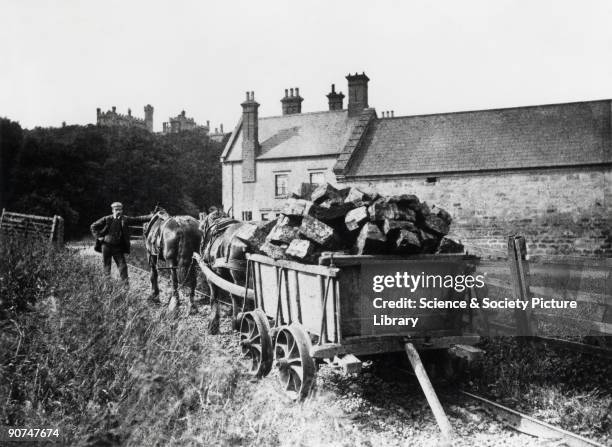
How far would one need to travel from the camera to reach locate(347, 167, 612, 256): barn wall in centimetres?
1964

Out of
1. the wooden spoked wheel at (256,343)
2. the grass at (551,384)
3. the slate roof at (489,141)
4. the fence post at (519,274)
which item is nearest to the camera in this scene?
the grass at (551,384)

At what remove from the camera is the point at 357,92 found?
100 ft

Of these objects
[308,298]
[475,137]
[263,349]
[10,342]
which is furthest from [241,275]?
[475,137]

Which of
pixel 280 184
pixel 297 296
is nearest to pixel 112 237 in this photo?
pixel 297 296

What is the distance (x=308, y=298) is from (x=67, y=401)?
7.86ft

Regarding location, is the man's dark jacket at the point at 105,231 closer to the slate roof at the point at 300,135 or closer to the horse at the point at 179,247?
the horse at the point at 179,247

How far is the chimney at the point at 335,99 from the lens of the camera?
3400 cm

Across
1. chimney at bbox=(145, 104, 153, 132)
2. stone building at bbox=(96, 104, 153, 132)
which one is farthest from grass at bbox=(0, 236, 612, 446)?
chimney at bbox=(145, 104, 153, 132)

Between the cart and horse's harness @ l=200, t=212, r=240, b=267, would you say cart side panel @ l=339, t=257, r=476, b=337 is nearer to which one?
the cart

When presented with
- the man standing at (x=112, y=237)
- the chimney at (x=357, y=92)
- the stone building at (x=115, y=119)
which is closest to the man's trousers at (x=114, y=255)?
the man standing at (x=112, y=237)

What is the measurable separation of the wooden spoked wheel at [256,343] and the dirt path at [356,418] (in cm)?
21

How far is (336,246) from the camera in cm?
505

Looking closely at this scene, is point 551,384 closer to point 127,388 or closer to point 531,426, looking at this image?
point 531,426

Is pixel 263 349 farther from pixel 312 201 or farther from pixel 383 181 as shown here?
pixel 383 181
